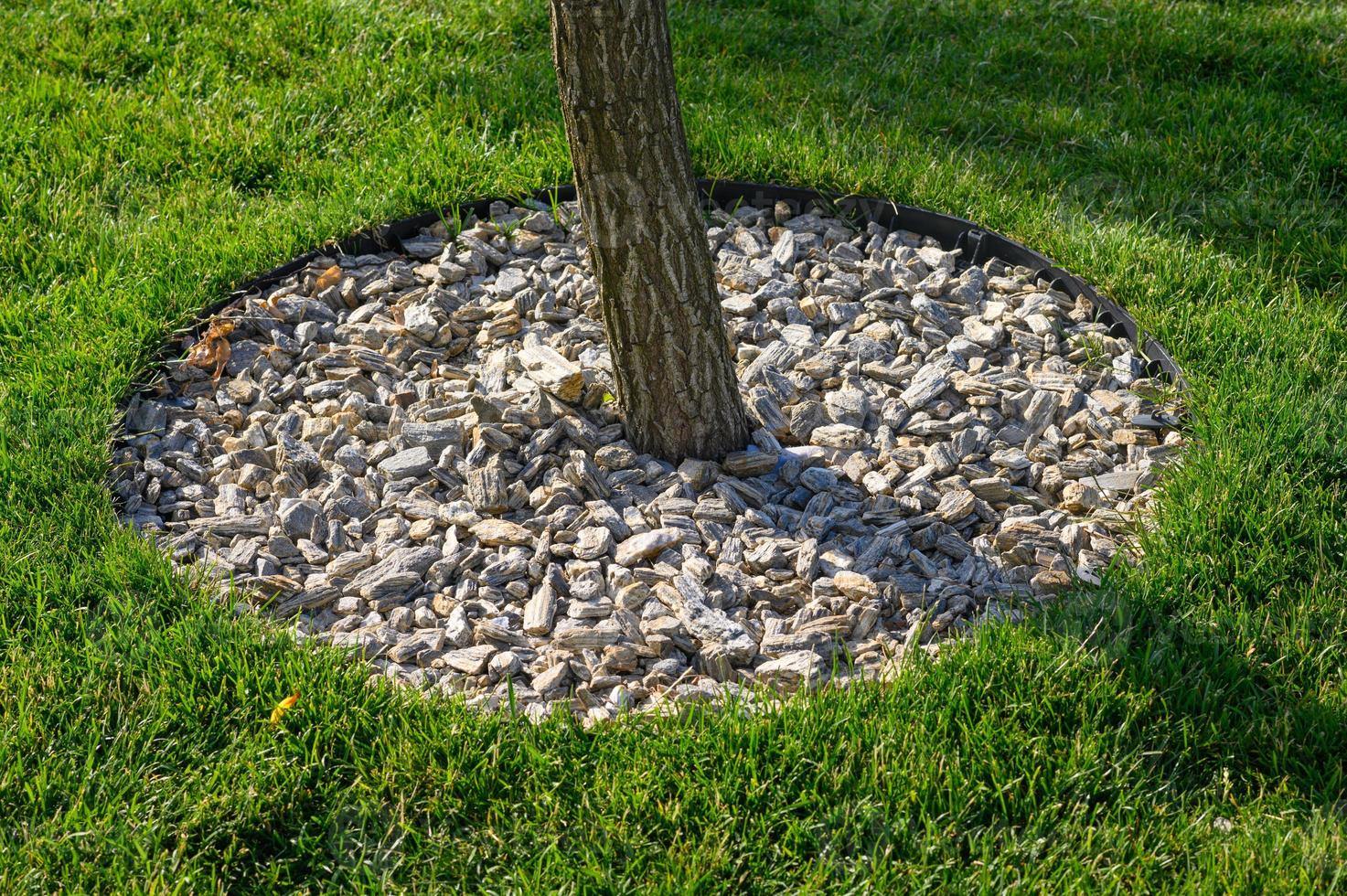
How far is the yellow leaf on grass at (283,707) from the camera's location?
8.17 ft

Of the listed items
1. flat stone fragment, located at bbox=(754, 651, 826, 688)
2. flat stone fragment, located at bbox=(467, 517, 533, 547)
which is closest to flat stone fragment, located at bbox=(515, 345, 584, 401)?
flat stone fragment, located at bbox=(467, 517, 533, 547)

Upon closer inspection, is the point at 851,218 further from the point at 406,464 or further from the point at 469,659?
the point at 469,659

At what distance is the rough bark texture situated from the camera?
2826mm

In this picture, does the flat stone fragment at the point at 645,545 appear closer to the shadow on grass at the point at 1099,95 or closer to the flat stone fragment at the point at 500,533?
the flat stone fragment at the point at 500,533

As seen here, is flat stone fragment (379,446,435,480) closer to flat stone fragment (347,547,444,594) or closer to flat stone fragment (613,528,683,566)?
flat stone fragment (347,547,444,594)

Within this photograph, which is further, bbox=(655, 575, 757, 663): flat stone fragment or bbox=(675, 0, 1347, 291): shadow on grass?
bbox=(675, 0, 1347, 291): shadow on grass

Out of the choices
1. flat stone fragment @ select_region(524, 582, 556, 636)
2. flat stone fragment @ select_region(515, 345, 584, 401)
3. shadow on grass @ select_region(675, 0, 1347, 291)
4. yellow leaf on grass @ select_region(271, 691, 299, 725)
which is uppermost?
shadow on grass @ select_region(675, 0, 1347, 291)

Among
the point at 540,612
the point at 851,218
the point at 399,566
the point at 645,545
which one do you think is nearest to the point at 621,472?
the point at 645,545

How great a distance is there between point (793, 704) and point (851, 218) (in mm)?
2383

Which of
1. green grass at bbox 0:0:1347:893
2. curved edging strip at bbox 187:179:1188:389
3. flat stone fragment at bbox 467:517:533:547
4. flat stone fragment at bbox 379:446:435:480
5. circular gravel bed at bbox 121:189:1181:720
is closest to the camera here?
green grass at bbox 0:0:1347:893

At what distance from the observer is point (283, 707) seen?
2.50 meters

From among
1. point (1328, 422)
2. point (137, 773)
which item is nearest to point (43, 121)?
point (137, 773)

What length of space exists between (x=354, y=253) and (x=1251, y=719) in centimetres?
326

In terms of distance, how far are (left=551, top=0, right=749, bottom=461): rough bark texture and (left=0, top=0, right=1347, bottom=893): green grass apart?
1040mm
